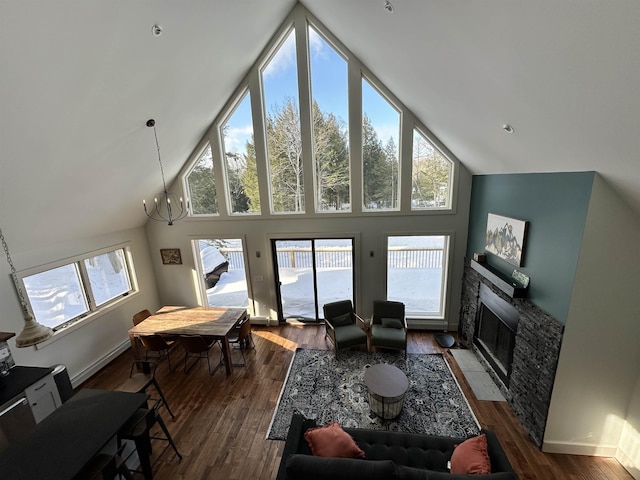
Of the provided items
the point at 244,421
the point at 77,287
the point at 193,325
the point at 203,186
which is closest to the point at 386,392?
the point at 244,421

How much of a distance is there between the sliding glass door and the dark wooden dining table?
1.25 metres

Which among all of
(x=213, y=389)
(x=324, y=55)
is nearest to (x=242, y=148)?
(x=324, y=55)

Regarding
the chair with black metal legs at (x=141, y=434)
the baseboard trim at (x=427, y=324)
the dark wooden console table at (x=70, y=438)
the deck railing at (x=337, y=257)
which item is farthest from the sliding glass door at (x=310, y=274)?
the dark wooden console table at (x=70, y=438)

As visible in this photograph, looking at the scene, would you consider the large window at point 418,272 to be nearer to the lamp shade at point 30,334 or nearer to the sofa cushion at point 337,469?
the sofa cushion at point 337,469

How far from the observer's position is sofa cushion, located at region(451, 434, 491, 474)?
88.1 inches

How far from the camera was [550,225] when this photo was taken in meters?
3.01

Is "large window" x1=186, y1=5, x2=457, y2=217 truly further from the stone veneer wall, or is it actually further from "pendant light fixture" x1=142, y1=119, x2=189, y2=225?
the stone veneer wall

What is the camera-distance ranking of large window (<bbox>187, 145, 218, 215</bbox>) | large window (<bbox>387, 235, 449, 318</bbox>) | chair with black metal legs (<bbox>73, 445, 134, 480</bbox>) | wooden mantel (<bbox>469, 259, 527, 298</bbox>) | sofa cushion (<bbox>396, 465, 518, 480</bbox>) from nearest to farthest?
sofa cushion (<bbox>396, 465, 518, 480</bbox>) < chair with black metal legs (<bbox>73, 445, 134, 480</bbox>) < wooden mantel (<bbox>469, 259, 527, 298</bbox>) < large window (<bbox>387, 235, 449, 318</bbox>) < large window (<bbox>187, 145, 218, 215</bbox>)

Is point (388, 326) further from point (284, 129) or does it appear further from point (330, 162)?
point (284, 129)

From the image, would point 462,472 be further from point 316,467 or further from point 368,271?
point 368,271

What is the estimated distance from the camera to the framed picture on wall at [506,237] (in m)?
3.46

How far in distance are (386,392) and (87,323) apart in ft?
16.8

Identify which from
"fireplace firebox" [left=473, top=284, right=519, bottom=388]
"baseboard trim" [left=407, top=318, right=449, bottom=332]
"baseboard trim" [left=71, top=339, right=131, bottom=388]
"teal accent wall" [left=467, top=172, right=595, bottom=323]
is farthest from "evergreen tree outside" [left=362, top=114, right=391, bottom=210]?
"baseboard trim" [left=71, top=339, right=131, bottom=388]

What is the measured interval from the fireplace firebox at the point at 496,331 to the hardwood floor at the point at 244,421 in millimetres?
530
